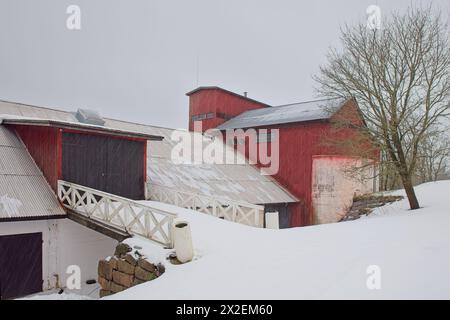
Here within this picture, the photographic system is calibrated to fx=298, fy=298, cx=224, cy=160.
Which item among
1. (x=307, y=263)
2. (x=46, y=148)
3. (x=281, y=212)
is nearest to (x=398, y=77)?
(x=281, y=212)

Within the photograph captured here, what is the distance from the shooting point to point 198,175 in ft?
60.7

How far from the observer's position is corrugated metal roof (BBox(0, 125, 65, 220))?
9961 millimetres

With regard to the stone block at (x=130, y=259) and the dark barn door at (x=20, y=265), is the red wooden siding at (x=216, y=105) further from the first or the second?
the stone block at (x=130, y=259)

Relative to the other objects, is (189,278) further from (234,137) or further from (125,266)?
(234,137)

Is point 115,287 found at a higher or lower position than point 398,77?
lower

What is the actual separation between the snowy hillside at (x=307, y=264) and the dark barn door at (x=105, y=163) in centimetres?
511

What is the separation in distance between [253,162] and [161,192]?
37.4ft

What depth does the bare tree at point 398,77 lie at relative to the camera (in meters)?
12.5

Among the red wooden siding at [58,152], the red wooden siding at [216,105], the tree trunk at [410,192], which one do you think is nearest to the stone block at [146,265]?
the red wooden siding at [58,152]

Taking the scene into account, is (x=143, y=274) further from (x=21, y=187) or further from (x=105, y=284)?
(x=21, y=187)

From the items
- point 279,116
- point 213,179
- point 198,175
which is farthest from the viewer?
point 279,116

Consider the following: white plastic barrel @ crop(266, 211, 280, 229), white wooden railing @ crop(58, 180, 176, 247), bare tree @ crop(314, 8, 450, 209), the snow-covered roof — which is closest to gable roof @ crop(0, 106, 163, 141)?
the snow-covered roof

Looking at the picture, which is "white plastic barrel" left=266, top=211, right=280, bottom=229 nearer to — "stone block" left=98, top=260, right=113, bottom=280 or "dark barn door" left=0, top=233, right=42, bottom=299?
"stone block" left=98, top=260, right=113, bottom=280

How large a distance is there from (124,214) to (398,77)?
13.1 m
